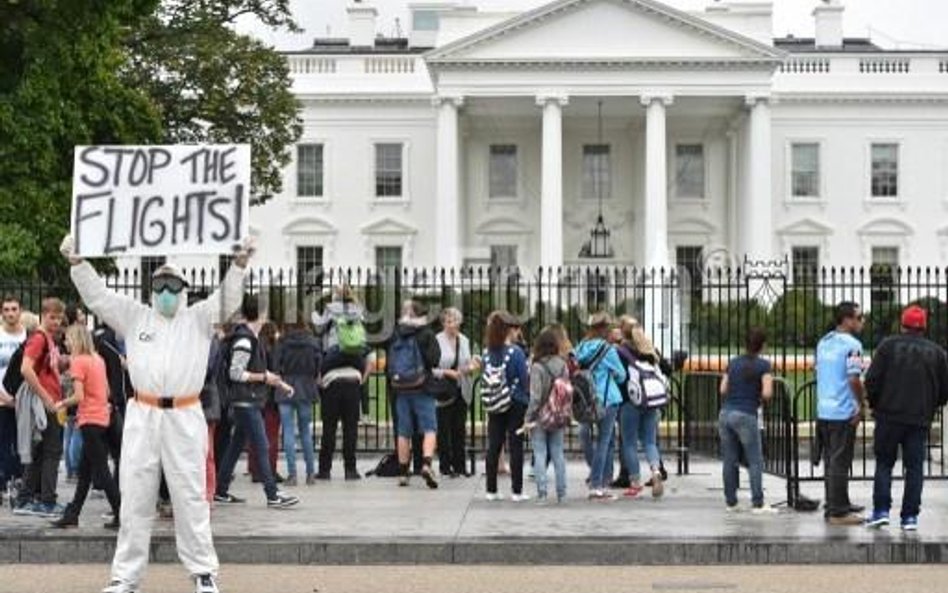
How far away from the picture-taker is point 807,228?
64.6 meters

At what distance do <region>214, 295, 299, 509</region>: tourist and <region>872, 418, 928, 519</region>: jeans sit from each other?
4814mm

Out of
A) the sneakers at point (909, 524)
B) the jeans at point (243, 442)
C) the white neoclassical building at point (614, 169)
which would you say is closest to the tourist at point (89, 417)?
the jeans at point (243, 442)

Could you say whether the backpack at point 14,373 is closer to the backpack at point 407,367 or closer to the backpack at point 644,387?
the backpack at point 407,367

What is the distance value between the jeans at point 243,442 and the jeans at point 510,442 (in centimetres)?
191

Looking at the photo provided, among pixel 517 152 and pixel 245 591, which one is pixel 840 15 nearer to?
pixel 517 152

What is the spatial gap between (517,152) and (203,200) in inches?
2161

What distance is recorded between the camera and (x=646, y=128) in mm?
60531

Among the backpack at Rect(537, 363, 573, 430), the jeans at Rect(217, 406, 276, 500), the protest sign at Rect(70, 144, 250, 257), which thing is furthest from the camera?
the backpack at Rect(537, 363, 573, 430)

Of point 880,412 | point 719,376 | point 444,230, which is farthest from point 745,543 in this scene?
point 444,230

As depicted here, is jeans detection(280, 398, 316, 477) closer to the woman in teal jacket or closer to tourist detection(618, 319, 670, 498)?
the woman in teal jacket

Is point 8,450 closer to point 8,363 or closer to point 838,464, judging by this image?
point 8,363

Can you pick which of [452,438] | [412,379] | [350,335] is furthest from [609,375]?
[350,335]

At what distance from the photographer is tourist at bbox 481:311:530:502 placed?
47.2ft

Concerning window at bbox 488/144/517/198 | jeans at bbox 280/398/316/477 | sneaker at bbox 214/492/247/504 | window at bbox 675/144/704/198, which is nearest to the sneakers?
sneaker at bbox 214/492/247/504
